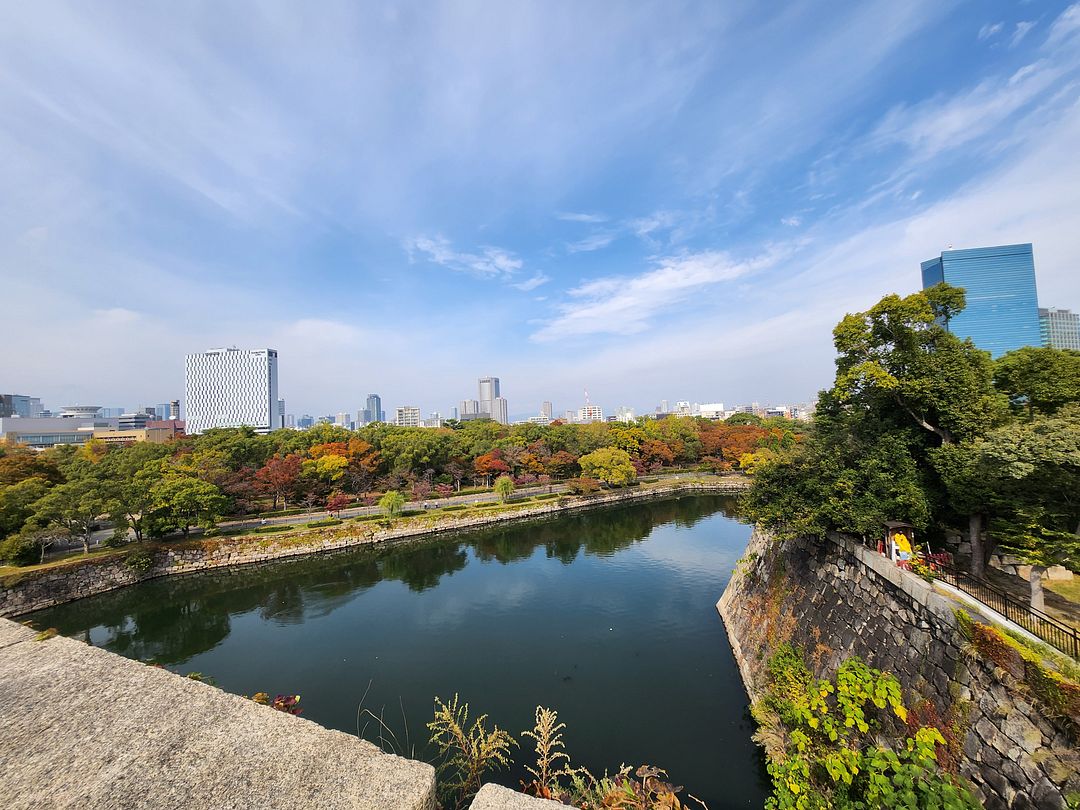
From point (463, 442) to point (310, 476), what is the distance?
14653 mm

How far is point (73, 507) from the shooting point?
19344mm

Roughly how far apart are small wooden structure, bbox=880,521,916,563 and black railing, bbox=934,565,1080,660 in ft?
2.37

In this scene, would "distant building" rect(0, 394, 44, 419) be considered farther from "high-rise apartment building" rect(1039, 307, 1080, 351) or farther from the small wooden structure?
"high-rise apartment building" rect(1039, 307, 1080, 351)

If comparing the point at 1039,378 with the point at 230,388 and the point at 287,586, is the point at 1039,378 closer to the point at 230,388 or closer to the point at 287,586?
the point at 287,586

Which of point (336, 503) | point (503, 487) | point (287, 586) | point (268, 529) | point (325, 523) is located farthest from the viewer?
point (503, 487)

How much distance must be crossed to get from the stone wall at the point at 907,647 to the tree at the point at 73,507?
2784 cm

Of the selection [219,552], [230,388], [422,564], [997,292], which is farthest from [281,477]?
[997,292]

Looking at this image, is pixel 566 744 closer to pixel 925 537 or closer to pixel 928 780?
pixel 928 780

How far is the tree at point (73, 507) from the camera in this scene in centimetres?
1872

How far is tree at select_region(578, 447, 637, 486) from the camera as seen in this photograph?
127 feet

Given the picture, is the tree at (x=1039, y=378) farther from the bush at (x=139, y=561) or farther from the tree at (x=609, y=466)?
the bush at (x=139, y=561)

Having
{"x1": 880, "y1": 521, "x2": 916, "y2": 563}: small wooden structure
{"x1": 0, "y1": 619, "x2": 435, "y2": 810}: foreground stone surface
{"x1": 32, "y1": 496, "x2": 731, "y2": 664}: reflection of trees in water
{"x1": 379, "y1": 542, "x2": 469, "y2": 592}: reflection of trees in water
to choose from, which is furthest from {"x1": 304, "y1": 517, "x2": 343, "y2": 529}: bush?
Answer: {"x1": 880, "y1": 521, "x2": 916, "y2": 563}: small wooden structure

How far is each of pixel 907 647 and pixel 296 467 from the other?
35460 mm

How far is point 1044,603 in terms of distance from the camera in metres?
7.91
